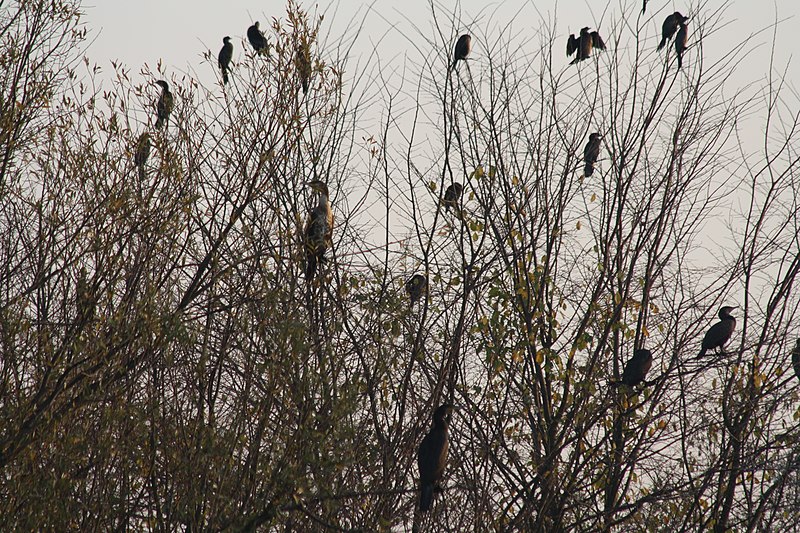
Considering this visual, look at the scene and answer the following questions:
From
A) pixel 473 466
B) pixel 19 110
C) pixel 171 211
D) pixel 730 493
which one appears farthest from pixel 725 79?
pixel 19 110

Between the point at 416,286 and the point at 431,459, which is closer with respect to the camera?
the point at 431,459

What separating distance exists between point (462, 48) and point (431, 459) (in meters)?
4.26

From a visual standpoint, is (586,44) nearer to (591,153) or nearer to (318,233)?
(591,153)

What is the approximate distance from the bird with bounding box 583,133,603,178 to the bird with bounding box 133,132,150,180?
3842 millimetres

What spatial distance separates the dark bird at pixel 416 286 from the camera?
7545 millimetres

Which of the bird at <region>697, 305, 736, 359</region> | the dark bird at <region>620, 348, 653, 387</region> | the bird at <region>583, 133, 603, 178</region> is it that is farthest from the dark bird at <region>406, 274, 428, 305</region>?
the bird at <region>697, 305, 736, 359</region>

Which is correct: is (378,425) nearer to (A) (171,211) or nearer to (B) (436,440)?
(B) (436,440)

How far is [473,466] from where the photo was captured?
7.24 metres

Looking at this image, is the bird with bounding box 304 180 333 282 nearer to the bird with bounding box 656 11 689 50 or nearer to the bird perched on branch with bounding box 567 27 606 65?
the bird perched on branch with bounding box 567 27 606 65

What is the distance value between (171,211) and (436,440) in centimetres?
225

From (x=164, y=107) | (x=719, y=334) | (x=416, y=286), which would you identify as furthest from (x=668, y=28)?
(x=164, y=107)

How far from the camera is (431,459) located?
6.34 m

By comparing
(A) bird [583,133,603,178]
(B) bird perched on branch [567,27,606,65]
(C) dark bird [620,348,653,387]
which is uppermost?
(B) bird perched on branch [567,27,606,65]

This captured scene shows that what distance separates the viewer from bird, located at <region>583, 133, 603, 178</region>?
882 cm
